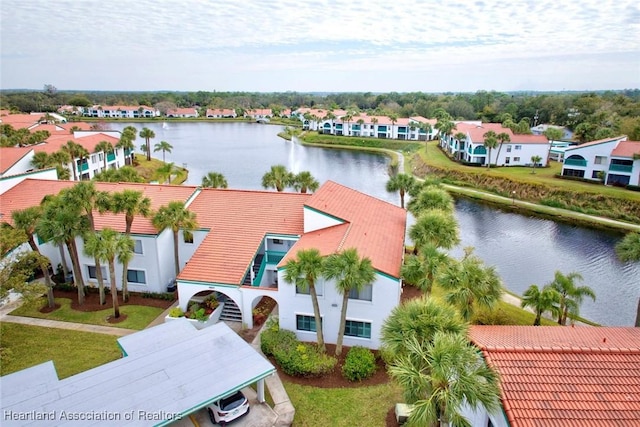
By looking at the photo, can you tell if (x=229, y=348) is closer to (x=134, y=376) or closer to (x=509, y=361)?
(x=134, y=376)

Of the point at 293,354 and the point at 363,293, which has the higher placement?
the point at 363,293

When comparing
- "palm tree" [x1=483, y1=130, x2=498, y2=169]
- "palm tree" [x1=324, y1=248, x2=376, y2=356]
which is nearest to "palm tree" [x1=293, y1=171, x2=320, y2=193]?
"palm tree" [x1=324, y1=248, x2=376, y2=356]

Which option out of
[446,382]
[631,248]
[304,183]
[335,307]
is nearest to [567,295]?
[631,248]

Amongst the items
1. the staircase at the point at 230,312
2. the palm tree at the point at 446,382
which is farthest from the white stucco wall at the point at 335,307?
the palm tree at the point at 446,382

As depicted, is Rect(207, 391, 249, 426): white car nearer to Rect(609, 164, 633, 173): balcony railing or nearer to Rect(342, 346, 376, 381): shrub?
Rect(342, 346, 376, 381): shrub

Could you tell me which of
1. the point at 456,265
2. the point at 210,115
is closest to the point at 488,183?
the point at 456,265

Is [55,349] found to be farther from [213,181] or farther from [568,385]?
[568,385]
